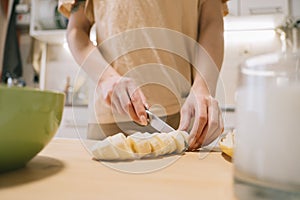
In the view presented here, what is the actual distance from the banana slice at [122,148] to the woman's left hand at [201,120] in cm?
17

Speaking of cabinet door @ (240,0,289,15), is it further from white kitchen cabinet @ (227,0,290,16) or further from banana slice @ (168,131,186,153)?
banana slice @ (168,131,186,153)

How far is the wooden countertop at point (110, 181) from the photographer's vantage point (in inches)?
10.0

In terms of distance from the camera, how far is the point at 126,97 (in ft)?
1.80

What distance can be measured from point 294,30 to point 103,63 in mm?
1703

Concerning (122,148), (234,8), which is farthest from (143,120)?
(234,8)

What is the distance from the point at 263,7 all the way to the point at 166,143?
1.75m

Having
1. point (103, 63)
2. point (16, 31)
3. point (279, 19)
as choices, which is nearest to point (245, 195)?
point (103, 63)

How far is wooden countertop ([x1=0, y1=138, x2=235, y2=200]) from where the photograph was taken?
0.83 ft

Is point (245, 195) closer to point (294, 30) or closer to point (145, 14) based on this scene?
point (145, 14)

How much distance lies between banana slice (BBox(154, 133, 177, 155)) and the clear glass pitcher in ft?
0.65

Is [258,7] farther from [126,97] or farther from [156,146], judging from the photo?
[156,146]

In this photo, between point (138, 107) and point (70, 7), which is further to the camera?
point (70, 7)

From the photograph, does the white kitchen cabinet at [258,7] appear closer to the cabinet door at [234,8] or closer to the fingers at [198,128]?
the cabinet door at [234,8]

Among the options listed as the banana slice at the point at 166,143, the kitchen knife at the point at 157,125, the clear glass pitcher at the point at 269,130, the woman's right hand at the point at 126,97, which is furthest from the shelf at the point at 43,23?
the clear glass pitcher at the point at 269,130
